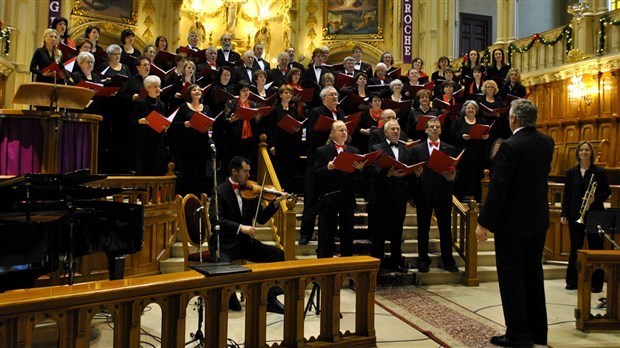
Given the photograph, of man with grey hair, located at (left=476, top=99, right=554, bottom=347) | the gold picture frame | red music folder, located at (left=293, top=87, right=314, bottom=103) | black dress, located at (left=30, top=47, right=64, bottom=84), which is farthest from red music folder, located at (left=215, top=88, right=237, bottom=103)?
the gold picture frame

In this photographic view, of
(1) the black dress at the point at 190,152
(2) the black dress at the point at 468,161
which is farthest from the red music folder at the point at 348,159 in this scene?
(2) the black dress at the point at 468,161

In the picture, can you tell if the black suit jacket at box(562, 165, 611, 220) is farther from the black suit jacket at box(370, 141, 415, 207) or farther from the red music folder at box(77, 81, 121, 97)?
the red music folder at box(77, 81, 121, 97)

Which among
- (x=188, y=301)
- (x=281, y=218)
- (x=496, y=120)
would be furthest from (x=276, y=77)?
(x=188, y=301)

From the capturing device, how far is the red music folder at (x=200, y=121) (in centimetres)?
569

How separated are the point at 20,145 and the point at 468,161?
5026mm

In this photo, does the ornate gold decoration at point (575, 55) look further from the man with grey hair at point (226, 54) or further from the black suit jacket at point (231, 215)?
the black suit jacket at point (231, 215)

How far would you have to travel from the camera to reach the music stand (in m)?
4.18

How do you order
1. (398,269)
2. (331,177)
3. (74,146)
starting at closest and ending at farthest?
1. (74,146)
2. (331,177)
3. (398,269)

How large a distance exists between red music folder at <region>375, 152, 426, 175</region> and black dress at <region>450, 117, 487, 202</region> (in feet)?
6.06

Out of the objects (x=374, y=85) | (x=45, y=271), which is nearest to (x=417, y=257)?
(x=374, y=85)

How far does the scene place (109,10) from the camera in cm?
1466

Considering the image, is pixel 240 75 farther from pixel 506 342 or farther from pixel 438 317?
pixel 506 342

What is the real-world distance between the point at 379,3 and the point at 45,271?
14733mm

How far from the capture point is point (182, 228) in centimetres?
434
